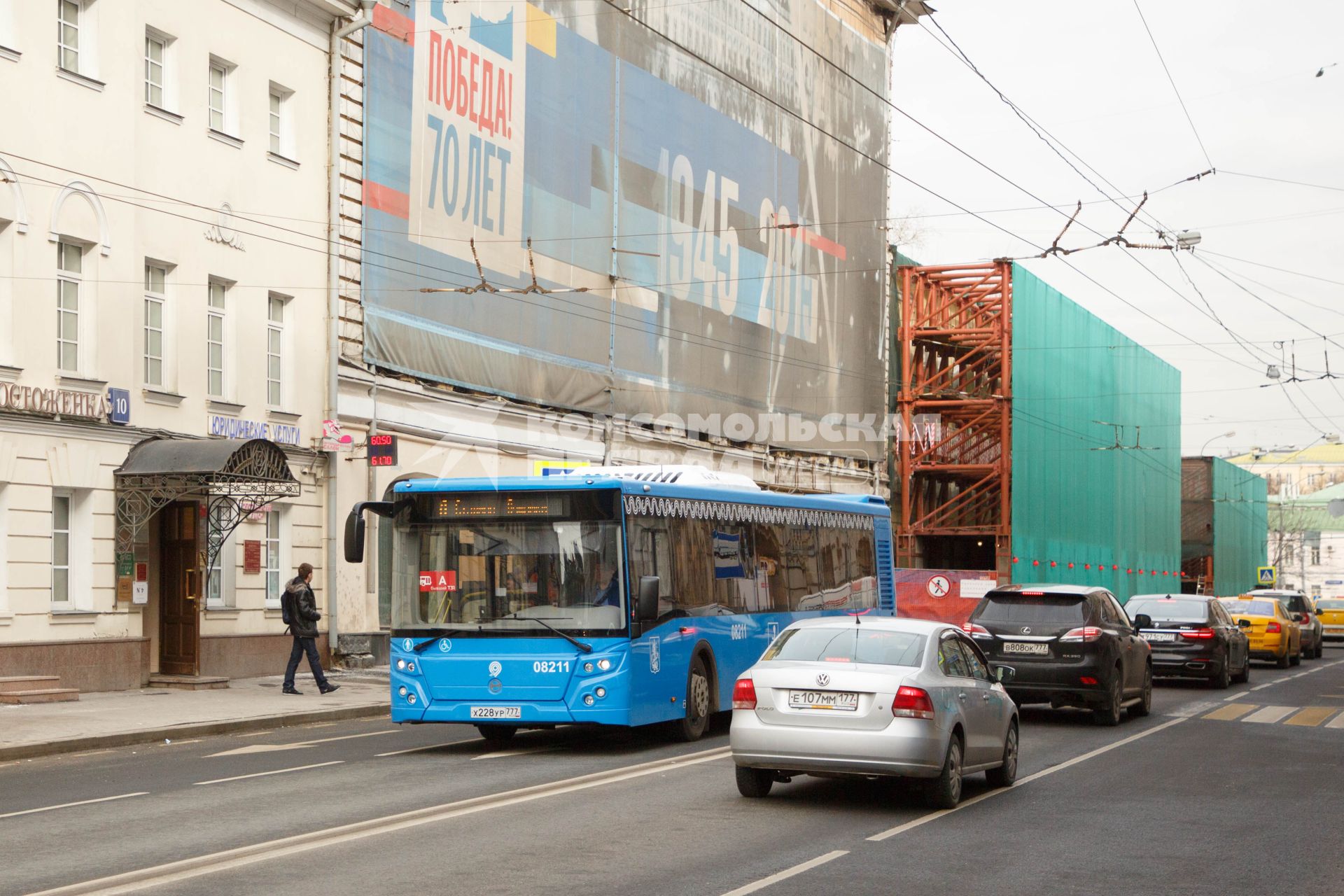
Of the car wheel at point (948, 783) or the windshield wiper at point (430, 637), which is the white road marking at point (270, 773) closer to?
the windshield wiper at point (430, 637)

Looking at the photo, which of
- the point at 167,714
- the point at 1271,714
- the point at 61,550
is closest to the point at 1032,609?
the point at 1271,714

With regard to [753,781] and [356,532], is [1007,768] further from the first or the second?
[356,532]

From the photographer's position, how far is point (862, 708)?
39.2 ft

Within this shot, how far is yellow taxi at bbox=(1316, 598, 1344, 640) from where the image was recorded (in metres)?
62.0

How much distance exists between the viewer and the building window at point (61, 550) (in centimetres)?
2319

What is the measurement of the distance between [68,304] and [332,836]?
1495cm

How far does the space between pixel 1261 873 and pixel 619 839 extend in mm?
3837

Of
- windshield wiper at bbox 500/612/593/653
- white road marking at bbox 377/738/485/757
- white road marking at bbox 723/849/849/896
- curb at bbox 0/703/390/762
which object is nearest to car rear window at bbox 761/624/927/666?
white road marking at bbox 723/849/849/896

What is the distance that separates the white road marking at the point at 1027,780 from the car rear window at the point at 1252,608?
1849 centimetres

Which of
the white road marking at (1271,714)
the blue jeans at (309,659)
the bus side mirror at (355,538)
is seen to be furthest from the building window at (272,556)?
the white road marking at (1271,714)

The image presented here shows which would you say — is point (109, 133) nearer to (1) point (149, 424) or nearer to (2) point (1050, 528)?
(1) point (149, 424)

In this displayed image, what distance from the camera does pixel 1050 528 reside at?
62.0 m

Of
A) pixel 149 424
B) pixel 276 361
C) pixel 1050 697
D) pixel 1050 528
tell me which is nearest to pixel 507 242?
pixel 276 361

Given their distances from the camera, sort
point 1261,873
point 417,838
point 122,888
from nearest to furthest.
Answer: point 122,888
point 1261,873
point 417,838
